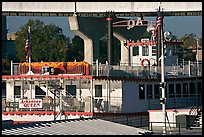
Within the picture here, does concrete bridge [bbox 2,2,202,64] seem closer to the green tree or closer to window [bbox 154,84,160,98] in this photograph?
window [bbox 154,84,160,98]

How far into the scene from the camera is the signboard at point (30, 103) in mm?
40062

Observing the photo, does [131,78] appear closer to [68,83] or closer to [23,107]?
[68,83]

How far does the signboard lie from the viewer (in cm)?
4006

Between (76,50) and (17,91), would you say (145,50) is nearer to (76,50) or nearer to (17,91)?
(17,91)

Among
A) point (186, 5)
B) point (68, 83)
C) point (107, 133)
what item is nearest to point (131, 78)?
point (68, 83)

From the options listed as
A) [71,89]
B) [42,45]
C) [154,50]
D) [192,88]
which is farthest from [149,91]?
[42,45]

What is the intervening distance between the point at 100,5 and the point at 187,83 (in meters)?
24.3

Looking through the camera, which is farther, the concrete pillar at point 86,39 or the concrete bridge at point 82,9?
the concrete pillar at point 86,39

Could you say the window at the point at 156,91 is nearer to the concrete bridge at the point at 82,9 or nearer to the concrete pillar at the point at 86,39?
the concrete pillar at the point at 86,39

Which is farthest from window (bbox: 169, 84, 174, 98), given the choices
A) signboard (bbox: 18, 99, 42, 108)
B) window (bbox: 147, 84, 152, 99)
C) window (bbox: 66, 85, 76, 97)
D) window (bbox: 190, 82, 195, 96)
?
signboard (bbox: 18, 99, 42, 108)

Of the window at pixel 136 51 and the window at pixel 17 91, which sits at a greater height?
the window at pixel 136 51

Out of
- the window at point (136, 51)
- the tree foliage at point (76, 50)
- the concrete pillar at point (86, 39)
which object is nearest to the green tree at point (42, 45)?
the tree foliage at point (76, 50)

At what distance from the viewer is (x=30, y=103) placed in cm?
4022

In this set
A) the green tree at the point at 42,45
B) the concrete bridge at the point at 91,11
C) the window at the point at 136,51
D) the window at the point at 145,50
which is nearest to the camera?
the window at the point at 145,50
